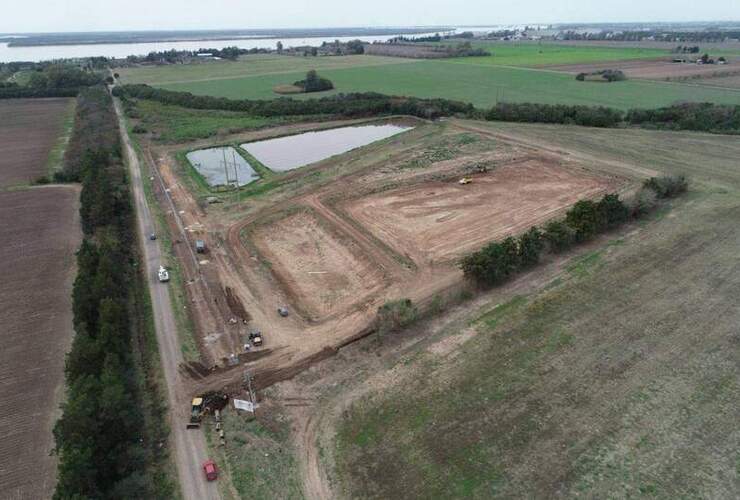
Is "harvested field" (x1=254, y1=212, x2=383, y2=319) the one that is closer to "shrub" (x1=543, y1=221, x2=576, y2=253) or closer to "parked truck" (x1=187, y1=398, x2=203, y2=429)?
"parked truck" (x1=187, y1=398, x2=203, y2=429)

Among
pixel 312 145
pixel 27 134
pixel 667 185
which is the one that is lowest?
pixel 667 185

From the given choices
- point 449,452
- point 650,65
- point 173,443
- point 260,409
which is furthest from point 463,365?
point 650,65

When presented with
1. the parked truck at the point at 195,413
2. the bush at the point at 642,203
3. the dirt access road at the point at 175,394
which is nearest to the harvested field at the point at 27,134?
the dirt access road at the point at 175,394

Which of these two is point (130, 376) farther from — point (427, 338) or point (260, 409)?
point (427, 338)

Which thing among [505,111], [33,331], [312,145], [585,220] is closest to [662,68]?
[505,111]

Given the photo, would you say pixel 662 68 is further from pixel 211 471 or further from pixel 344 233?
pixel 211 471

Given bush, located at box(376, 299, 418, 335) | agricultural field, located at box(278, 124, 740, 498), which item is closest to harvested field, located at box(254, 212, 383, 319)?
bush, located at box(376, 299, 418, 335)
